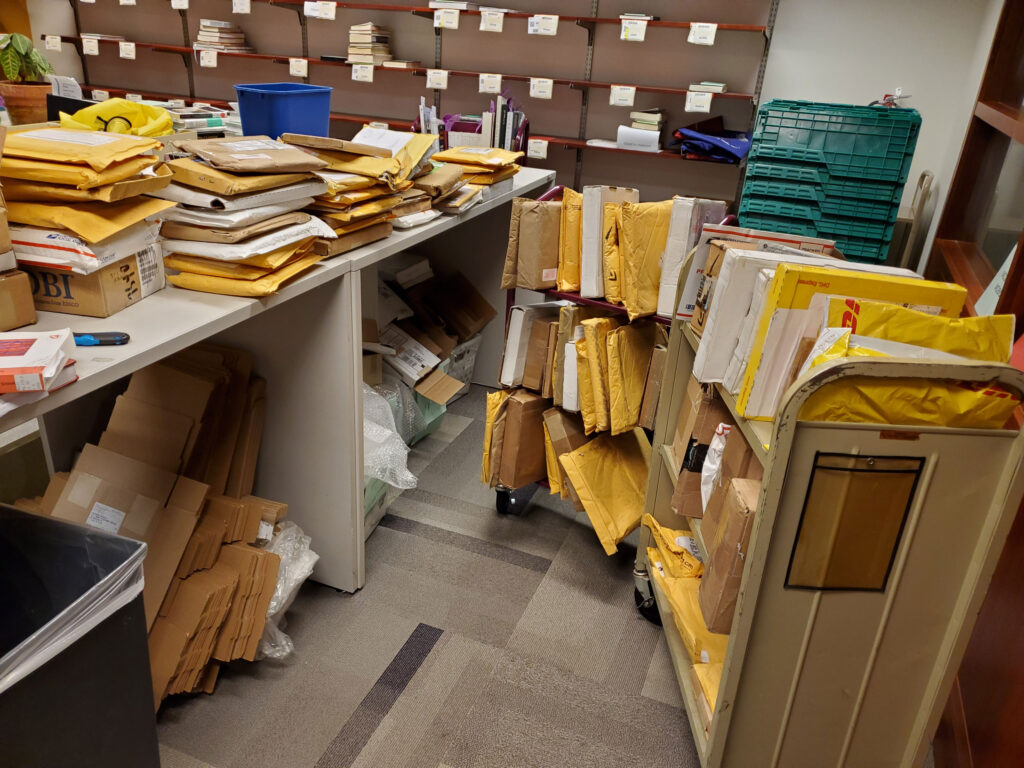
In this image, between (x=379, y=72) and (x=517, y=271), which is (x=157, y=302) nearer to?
(x=517, y=271)

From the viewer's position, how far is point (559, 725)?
5.24 ft

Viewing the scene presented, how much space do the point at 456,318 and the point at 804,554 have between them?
6.75 feet

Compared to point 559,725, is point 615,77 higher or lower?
higher

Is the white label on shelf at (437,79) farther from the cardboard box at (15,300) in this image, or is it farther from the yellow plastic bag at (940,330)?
the yellow plastic bag at (940,330)

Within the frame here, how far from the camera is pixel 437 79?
13.9 feet

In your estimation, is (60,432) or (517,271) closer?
(60,432)

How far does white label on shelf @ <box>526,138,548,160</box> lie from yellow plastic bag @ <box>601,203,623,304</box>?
7.38 feet

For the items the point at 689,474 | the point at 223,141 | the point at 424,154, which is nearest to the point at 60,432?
the point at 223,141

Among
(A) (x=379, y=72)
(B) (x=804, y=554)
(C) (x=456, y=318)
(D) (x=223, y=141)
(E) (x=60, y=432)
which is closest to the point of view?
(B) (x=804, y=554)

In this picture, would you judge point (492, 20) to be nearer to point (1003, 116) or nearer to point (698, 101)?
point (698, 101)

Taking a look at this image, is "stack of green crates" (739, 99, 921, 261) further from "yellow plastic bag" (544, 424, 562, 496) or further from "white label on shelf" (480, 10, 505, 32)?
"white label on shelf" (480, 10, 505, 32)

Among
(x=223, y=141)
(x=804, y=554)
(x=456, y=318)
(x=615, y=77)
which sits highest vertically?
(x=615, y=77)

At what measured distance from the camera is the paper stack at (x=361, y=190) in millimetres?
1583

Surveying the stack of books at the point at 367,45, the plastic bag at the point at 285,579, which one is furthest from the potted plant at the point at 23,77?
the plastic bag at the point at 285,579
